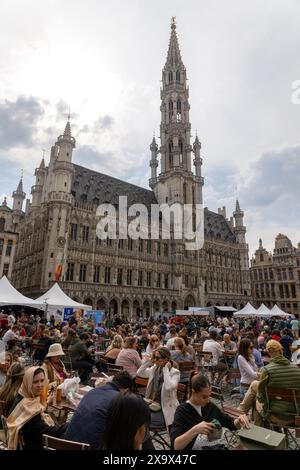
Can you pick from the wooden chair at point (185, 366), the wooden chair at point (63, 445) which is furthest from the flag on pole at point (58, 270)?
the wooden chair at point (63, 445)

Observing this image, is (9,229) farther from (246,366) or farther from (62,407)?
(246,366)

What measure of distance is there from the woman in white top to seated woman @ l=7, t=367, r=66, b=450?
4.10 meters

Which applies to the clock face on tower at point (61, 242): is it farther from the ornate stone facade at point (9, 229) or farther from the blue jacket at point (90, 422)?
the blue jacket at point (90, 422)

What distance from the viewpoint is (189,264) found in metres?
53.0

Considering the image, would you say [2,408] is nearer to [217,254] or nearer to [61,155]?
[61,155]

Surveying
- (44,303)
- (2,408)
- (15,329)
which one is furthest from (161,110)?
(2,408)

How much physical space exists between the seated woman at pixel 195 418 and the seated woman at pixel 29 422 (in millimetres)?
1399

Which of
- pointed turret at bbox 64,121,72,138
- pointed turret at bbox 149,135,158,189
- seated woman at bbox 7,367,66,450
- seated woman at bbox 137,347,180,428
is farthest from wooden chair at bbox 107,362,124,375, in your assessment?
pointed turret at bbox 149,135,158,189

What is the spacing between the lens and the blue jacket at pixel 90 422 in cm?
294

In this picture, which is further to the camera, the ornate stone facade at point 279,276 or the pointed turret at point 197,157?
the ornate stone facade at point 279,276

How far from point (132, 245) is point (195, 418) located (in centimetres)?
4390

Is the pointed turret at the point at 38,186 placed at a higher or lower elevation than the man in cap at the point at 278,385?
higher

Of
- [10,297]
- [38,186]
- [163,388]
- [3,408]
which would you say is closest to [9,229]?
[38,186]

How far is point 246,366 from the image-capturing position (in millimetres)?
6277
